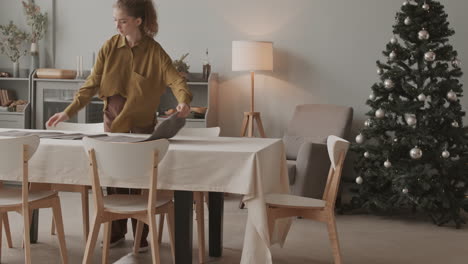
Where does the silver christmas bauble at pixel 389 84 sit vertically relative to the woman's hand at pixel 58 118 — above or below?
above

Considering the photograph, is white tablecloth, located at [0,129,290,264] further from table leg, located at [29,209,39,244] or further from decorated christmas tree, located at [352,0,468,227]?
decorated christmas tree, located at [352,0,468,227]

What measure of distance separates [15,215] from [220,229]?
6.70 ft

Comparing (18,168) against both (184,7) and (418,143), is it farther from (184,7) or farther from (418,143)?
(184,7)

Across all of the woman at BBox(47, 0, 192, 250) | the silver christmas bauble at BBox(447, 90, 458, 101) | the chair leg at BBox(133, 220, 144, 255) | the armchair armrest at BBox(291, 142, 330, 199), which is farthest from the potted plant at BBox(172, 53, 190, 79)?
the chair leg at BBox(133, 220, 144, 255)

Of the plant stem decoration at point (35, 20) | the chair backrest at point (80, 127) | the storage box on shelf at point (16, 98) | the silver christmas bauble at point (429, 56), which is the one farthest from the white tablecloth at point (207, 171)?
the plant stem decoration at point (35, 20)

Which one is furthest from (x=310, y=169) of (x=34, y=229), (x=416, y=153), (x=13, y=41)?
(x=13, y=41)

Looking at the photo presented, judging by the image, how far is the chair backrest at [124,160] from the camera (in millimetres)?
3031

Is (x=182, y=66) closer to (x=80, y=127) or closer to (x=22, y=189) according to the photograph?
(x=80, y=127)

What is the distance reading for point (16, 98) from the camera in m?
7.17

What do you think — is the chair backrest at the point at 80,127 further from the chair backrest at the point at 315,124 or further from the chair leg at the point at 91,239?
the chair backrest at the point at 315,124

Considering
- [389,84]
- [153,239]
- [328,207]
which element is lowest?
[153,239]

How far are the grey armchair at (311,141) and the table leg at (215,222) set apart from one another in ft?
4.48

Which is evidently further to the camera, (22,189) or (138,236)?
(138,236)

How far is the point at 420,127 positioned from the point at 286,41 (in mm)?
1737
